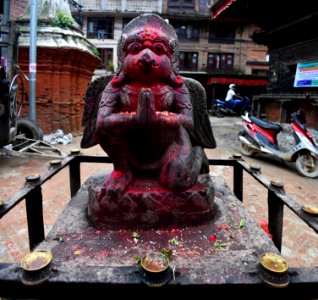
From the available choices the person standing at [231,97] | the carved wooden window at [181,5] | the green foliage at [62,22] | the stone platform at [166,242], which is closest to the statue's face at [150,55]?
the stone platform at [166,242]

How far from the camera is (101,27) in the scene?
19.4m

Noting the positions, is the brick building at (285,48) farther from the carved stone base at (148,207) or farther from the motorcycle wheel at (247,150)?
the carved stone base at (148,207)

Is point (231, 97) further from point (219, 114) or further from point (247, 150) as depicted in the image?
point (247, 150)

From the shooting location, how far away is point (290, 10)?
6.50 meters

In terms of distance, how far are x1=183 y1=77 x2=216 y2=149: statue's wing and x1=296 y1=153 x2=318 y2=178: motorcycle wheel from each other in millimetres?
3505

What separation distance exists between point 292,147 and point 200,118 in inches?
162

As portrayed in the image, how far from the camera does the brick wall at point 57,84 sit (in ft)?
21.7

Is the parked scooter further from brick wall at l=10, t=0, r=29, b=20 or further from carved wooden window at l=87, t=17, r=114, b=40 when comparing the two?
carved wooden window at l=87, t=17, r=114, b=40

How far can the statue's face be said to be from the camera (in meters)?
1.58

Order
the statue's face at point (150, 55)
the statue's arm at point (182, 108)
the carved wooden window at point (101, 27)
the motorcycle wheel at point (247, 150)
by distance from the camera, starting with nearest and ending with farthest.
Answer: the statue's face at point (150, 55) < the statue's arm at point (182, 108) < the motorcycle wheel at point (247, 150) < the carved wooden window at point (101, 27)

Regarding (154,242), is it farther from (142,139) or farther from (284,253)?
(284,253)

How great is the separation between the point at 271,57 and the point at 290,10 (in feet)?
5.30

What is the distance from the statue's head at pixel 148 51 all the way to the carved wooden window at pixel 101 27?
754 inches

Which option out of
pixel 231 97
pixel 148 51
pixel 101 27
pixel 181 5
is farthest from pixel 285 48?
pixel 101 27
